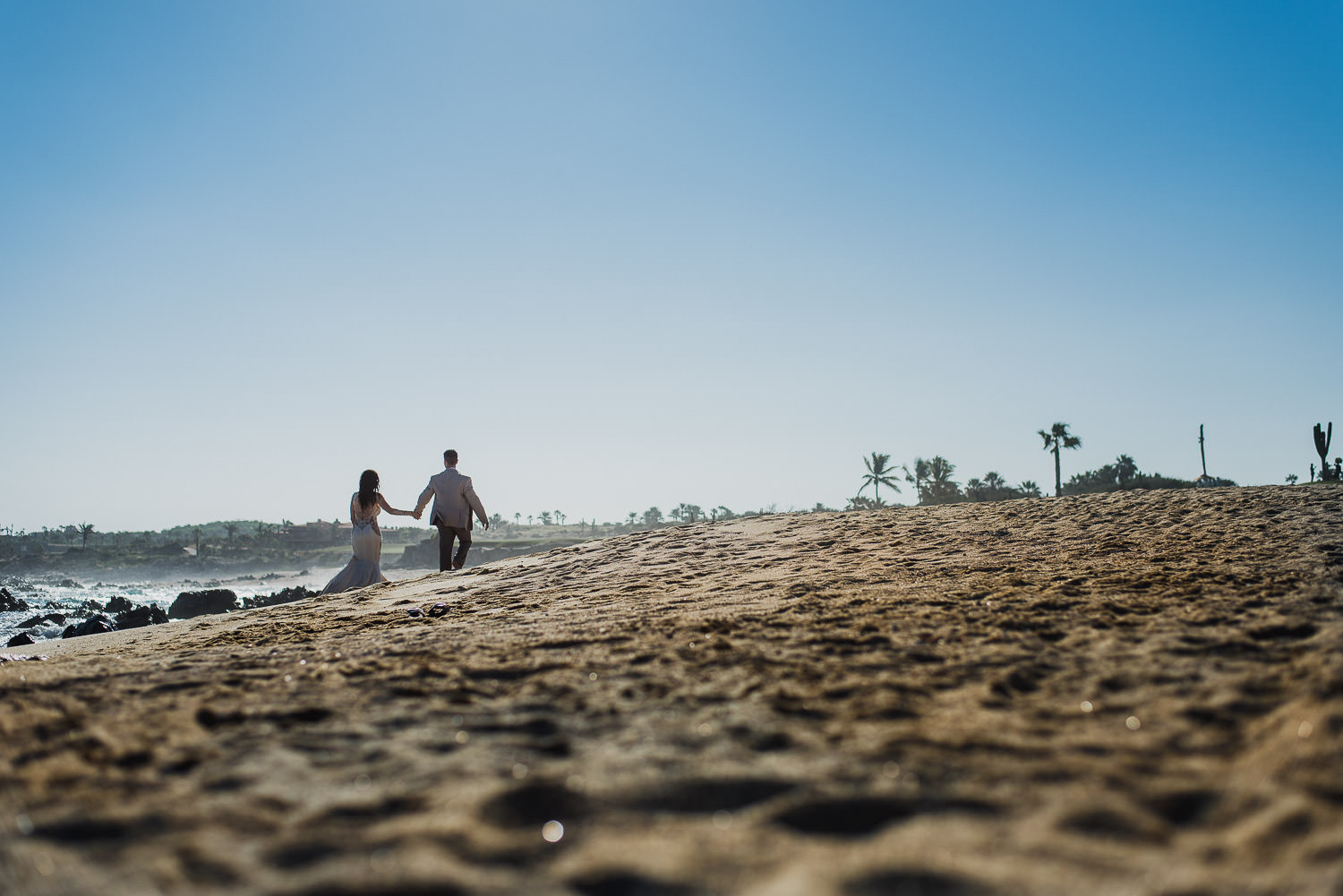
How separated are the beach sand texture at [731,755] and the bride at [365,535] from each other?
185 inches

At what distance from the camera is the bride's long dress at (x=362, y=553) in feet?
29.8

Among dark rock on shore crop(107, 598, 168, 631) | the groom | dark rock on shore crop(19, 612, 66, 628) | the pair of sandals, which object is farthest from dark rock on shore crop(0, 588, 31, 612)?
the pair of sandals

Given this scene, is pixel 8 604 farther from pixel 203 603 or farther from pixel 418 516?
pixel 418 516

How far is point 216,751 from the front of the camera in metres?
2.10

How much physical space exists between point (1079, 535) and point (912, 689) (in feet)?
18.6

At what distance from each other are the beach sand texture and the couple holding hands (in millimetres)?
4770

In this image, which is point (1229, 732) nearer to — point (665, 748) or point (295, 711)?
point (665, 748)

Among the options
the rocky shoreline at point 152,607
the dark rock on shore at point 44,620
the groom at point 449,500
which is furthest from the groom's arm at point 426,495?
the dark rock on shore at point 44,620

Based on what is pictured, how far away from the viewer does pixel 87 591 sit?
44.7 m

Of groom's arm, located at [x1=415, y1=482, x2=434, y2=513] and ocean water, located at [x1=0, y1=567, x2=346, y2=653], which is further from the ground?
groom's arm, located at [x1=415, y1=482, x2=434, y2=513]

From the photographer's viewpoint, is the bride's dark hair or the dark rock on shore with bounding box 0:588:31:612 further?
the dark rock on shore with bounding box 0:588:31:612

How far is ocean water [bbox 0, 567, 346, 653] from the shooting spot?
16.5 meters

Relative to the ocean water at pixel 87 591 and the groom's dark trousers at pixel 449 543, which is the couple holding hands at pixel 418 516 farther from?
the ocean water at pixel 87 591

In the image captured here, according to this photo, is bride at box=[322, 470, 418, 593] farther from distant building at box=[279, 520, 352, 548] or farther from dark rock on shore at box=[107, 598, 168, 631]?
distant building at box=[279, 520, 352, 548]
